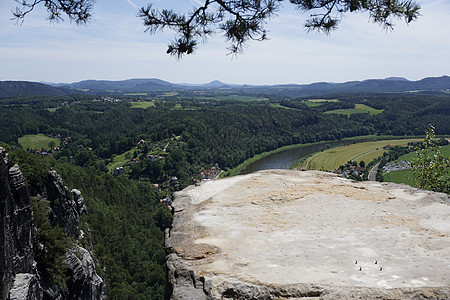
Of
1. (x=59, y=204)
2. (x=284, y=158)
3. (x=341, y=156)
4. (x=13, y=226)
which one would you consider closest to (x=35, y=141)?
(x=284, y=158)

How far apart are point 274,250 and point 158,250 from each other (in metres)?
48.2

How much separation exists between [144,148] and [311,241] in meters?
106

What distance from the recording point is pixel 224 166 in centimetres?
9838

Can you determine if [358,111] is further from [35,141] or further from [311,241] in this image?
[311,241]

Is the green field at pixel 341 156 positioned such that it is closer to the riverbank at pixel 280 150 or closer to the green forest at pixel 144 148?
the riverbank at pixel 280 150

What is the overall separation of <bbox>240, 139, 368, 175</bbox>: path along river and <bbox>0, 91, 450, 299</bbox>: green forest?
6.08 metres

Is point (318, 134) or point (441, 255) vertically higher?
point (441, 255)

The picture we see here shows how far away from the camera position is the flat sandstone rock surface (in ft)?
11.5

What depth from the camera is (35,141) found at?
12044cm

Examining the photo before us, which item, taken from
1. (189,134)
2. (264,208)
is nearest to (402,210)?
(264,208)

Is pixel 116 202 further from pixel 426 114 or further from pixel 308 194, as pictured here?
pixel 426 114

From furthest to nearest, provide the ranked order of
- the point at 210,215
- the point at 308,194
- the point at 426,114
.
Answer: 1. the point at 426,114
2. the point at 308,194
3. the point at 210,215

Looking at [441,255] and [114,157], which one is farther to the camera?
[114,157]

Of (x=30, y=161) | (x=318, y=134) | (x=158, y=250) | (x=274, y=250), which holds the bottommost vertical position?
(x=158, y=250)
